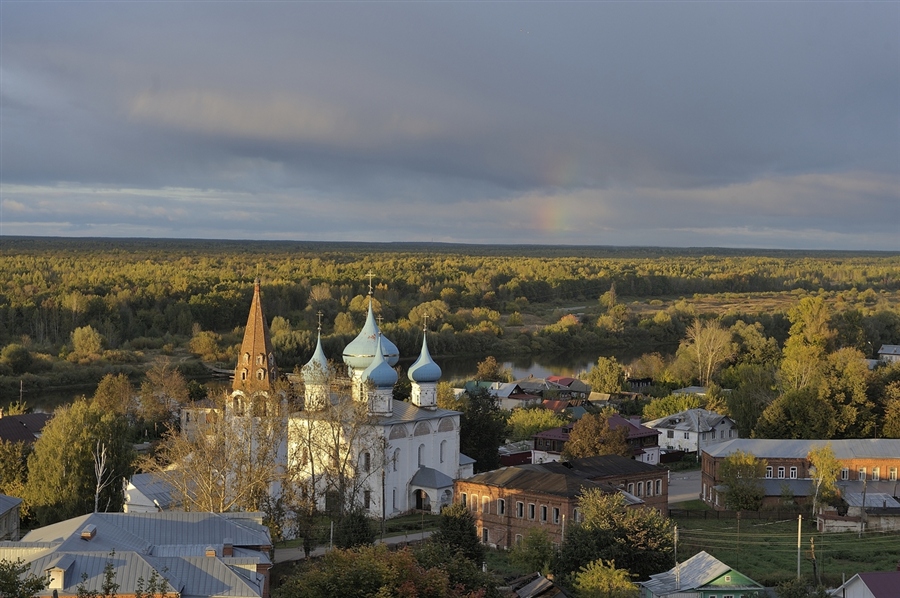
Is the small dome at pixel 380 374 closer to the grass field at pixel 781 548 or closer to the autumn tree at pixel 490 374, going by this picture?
the grass field at pixel 781 548

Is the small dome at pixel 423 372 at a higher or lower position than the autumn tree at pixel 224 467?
higher

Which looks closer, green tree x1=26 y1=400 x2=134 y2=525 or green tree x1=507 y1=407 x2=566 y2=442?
green tree x1=26 y1=400 x2=134 y2=525

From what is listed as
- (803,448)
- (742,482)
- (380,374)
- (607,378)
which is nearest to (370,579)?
(380,374)

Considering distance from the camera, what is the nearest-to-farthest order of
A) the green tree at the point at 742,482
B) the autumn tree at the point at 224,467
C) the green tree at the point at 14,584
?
the green tree at the point at 14,584 → the autumn tree at the point at 224,467 → the green tree at the point at 742,482

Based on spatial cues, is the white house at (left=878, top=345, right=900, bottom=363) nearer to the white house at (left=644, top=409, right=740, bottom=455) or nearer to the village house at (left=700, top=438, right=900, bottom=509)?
the white house at (left=644, top=409, right=740, bottom=455)

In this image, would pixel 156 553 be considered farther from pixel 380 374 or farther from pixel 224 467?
pixel 380 374

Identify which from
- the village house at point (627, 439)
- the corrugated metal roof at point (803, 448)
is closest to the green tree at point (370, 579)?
the corrugated metal roof at point (803, 448)

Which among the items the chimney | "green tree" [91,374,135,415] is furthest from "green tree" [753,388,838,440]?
the chimney
